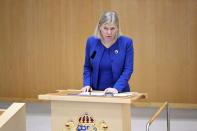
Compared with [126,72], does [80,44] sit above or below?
above

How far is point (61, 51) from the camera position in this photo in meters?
8.33

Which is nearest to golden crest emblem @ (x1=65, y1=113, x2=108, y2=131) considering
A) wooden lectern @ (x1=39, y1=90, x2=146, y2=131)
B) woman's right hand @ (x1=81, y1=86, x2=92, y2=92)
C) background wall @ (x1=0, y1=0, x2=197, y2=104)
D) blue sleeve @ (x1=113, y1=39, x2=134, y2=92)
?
wooden lectern @ (x1=39, y1=90, x2=146, y2=131)

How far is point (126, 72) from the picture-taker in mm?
3254

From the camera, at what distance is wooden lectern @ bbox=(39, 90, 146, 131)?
2.59 metres

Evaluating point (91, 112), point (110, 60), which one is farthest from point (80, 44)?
point (91, 112)

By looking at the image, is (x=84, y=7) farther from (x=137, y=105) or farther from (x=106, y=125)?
(x=106, y=125)

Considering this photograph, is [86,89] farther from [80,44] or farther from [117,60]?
[80,44]

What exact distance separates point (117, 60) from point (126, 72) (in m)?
Answer: 0.14

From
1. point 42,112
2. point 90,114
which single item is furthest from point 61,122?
point 42,112

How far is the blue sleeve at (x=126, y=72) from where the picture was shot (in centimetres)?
317

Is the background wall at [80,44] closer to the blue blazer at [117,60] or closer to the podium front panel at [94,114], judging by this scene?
the blue blazer at [117,60]

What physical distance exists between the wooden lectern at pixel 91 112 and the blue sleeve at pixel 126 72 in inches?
16.7

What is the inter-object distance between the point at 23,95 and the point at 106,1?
2.97 meters

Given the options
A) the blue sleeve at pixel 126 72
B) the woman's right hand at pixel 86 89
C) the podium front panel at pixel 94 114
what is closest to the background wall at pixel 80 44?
the blue sleeve at pixel 126 72
